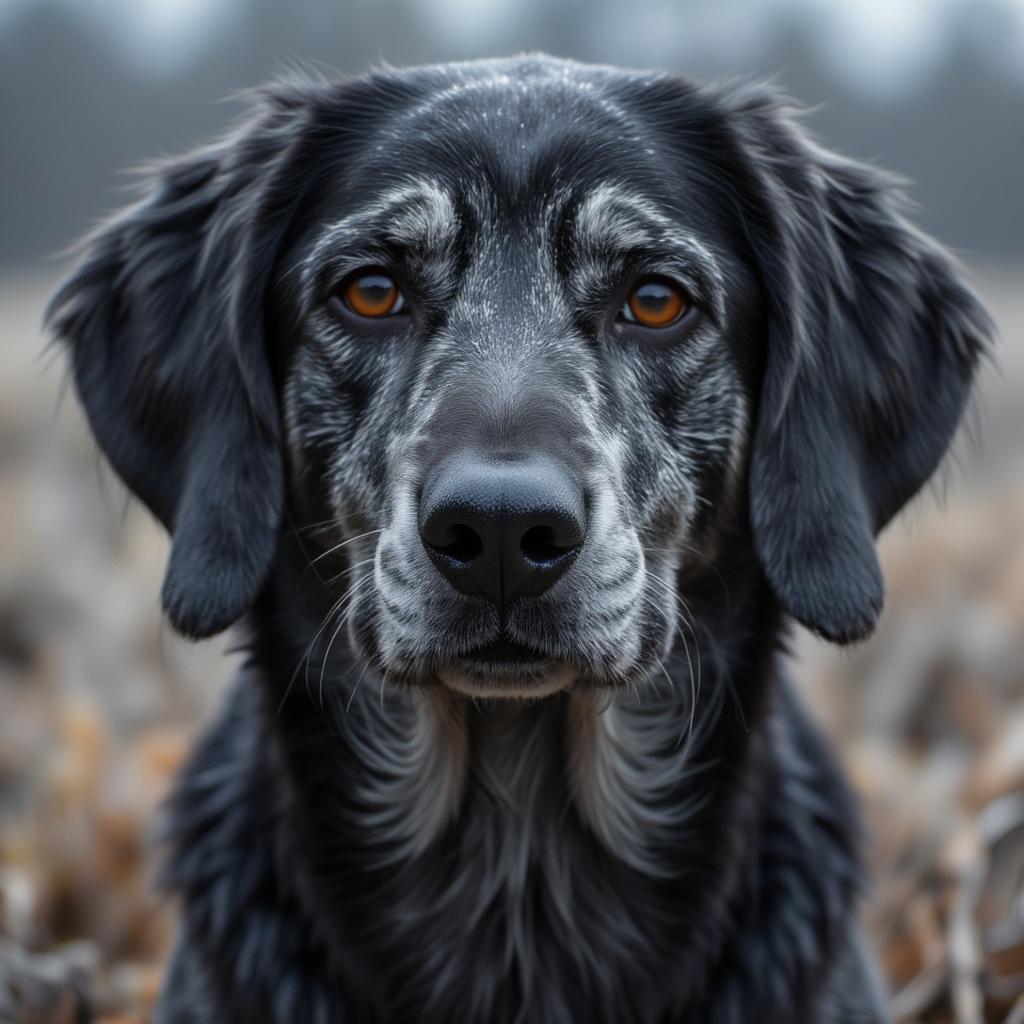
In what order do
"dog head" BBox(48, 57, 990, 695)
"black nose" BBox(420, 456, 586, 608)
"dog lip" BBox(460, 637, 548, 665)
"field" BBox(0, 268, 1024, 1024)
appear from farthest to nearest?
"field" BBox(0, 268, 1024, 1024) → "dog head" BBox(48, 57, 990, 695) → "dog lip" BBox(460, 637, 548, 665) → "black nose" BBox(420, 456, 586, 608)

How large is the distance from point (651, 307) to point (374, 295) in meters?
0.60

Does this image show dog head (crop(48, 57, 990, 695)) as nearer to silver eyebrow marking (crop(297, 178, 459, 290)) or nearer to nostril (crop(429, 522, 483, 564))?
silver eyebrow marking (crop(297, 178, 459, 290))

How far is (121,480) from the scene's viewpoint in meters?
3.26

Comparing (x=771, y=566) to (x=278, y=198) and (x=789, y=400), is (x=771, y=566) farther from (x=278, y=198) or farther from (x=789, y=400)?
(x=278, y=198)

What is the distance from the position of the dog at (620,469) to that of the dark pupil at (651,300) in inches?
0.7

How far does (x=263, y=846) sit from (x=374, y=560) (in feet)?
2.68

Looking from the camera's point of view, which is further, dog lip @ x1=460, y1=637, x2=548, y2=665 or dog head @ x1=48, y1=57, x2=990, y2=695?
dog head @ x1=48, y1=57, x2=990, y2=695

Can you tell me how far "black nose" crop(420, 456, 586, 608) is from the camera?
240cm

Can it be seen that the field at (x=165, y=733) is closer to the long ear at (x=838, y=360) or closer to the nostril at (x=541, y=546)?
the long ear at (x=838, y=360)

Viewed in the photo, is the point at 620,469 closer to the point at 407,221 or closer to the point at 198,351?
the point at 407,221

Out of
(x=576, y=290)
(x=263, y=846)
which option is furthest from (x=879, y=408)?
(x=263, y=846)

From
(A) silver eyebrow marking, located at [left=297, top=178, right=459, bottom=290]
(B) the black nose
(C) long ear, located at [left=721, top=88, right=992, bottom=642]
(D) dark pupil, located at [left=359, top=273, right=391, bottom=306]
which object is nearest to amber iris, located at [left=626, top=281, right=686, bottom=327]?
(C) long ear, located at [left=721, top=88, right=992, bottom=642]

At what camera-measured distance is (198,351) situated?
3.16 m

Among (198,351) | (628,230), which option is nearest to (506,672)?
(628,230)
